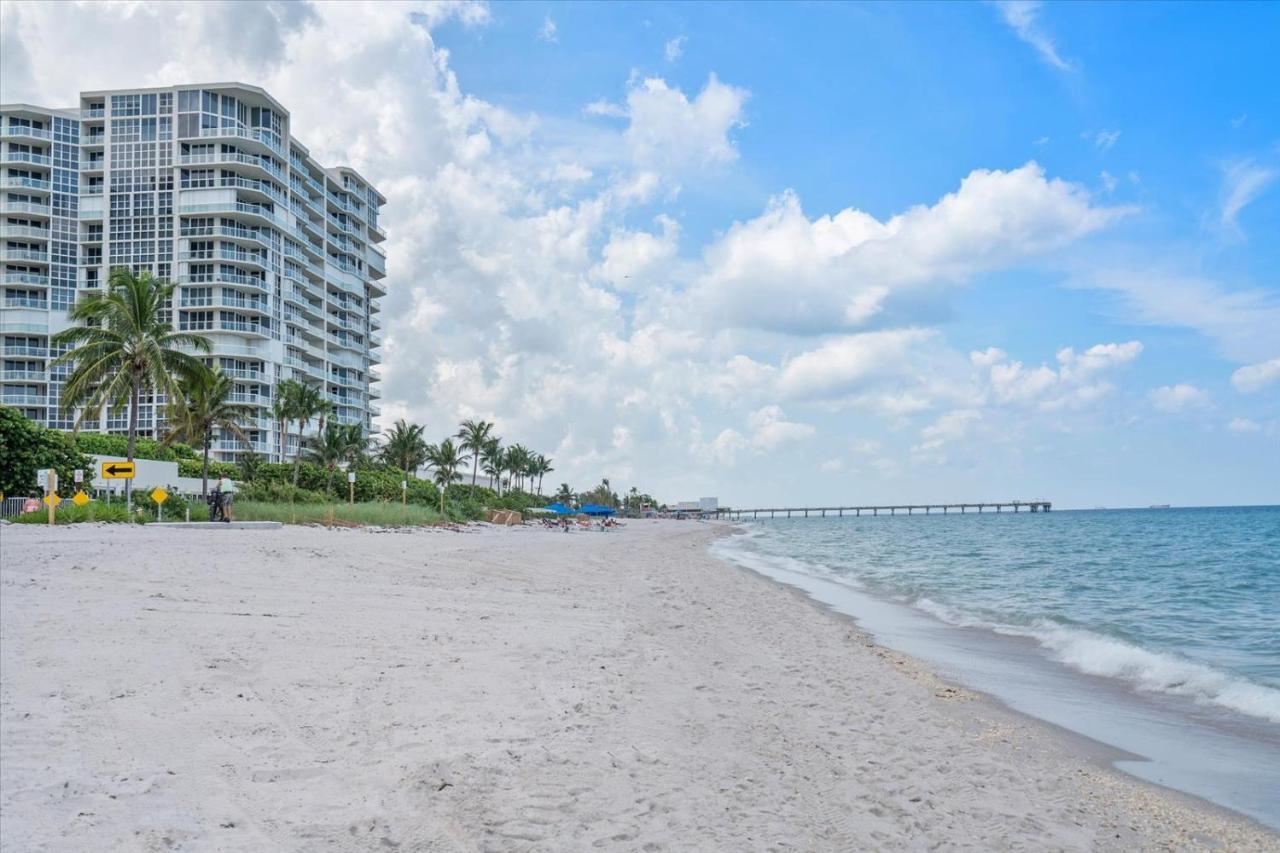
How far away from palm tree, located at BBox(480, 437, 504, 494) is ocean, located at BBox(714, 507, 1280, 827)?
246 feet

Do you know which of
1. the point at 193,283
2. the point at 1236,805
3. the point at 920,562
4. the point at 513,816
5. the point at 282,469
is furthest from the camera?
the point at 193,283

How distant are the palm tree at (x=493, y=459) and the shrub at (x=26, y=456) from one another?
2819 inches

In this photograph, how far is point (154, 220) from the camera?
3167 inches

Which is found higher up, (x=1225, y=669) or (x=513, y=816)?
(x=513, y=816)

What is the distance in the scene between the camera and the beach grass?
1461 inches

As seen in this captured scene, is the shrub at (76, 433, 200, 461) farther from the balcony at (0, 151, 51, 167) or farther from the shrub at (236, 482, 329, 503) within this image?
the balcony at (0, 151, 51, 167)

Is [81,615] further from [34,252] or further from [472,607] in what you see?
[34,252]

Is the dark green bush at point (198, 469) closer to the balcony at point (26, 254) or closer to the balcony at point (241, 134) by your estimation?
the balcony at point (241, 134)

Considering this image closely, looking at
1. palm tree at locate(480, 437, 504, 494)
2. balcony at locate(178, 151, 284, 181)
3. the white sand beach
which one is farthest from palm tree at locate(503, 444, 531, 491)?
the white sand beach

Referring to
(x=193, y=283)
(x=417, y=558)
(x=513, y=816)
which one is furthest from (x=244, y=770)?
(x=193, y=283)

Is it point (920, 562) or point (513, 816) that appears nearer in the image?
point (513, 816)

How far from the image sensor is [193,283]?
260ft

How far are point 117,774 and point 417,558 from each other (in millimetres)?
17335

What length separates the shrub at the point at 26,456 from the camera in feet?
108
